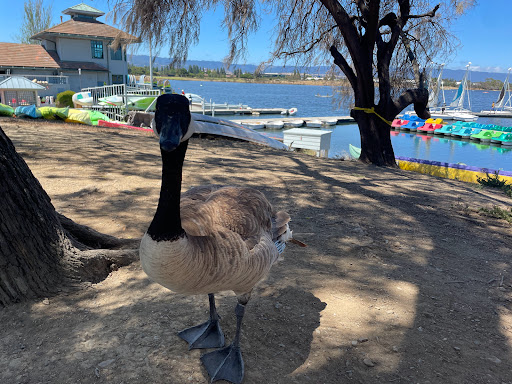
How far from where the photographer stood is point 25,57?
31859 millimetres

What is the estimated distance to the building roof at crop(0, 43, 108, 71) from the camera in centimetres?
3088

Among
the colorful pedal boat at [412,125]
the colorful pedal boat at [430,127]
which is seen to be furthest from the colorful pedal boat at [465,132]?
the colorful pedal boat at [412,125]

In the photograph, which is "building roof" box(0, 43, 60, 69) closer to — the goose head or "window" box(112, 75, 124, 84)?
"window" box(112, 75, 124, 84)

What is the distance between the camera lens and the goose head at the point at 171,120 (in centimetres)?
178

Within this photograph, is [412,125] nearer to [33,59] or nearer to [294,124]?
[294,124]

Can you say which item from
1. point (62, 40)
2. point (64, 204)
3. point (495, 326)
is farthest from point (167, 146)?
point (62, 40)

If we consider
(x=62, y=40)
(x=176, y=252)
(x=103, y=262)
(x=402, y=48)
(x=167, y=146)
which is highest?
(x=62, y=40)

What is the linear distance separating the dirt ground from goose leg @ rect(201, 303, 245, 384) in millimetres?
77

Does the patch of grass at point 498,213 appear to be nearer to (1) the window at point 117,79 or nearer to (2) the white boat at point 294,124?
(2) the white boat at point 294,124

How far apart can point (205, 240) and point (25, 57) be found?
37623mm

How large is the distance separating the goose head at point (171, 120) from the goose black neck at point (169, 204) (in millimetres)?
176

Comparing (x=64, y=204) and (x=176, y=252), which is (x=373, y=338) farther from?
(x=64, y=204)

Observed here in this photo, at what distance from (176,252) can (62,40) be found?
38.2 meters

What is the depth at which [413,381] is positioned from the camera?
236 centimetres
